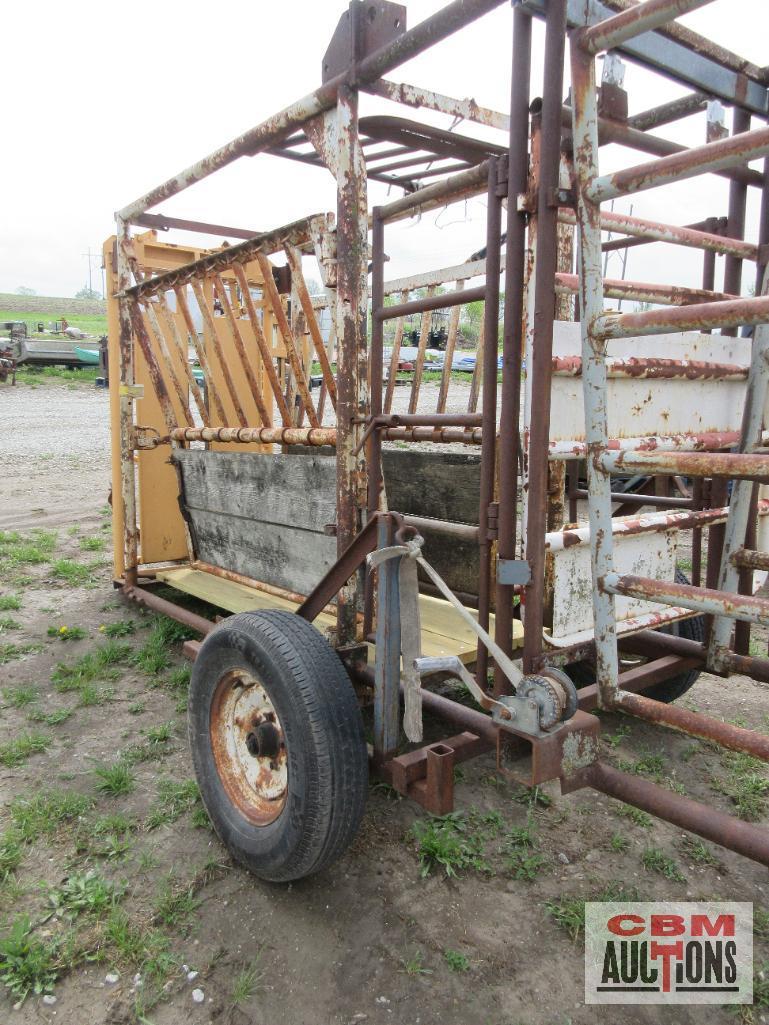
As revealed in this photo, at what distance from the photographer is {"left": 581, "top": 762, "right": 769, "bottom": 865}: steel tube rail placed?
62.3 inches

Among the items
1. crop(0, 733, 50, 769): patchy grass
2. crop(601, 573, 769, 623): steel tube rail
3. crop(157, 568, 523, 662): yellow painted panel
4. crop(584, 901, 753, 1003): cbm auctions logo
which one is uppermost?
crop(601, 573, 769, 623): steel tube rail

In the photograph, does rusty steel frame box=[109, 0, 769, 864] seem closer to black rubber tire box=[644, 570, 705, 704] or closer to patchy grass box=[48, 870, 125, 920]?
black rubber tire box=[644, 570, 705, 704]

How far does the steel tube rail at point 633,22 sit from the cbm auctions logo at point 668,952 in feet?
8.13

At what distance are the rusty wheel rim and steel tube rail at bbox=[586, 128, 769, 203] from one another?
6.03ft

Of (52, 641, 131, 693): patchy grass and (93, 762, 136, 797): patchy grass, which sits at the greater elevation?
(52, 641, 131, 693): patchy grass

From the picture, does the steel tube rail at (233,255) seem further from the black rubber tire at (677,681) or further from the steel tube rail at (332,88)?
the black rubber tire at (677,681)

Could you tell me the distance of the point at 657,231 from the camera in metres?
1.92

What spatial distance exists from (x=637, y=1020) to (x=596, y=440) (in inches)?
62.6

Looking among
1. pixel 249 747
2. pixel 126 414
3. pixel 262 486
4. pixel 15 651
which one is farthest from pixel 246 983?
pixel 126 414

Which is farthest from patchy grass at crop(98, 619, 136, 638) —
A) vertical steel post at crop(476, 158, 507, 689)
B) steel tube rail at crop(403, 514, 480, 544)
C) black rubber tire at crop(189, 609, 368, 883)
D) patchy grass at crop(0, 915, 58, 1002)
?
vertical steel post at crop(476, 158, 507, 689)

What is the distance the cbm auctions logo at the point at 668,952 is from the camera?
2064 mm

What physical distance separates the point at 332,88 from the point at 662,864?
2.99m

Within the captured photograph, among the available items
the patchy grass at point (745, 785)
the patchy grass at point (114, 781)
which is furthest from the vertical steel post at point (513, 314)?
the patchy grass at point (114, 781)

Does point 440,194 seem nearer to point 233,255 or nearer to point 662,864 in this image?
point 233,255
